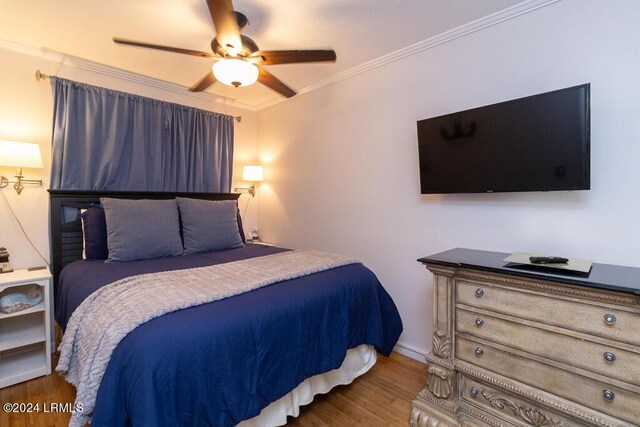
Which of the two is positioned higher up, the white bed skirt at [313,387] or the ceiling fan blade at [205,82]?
the ceiling fan blade at [205,82]

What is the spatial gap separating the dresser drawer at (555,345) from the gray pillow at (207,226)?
2.04 metres

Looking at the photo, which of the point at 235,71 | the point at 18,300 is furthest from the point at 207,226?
the point at 235,71

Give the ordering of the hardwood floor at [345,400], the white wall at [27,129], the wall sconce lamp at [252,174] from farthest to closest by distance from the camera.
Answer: the wall sconce lamp at [252,174] → the white wall at [27,129] → the hardwood floor at [345,400]

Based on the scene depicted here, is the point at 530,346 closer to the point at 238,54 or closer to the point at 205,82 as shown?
the point at 238,54

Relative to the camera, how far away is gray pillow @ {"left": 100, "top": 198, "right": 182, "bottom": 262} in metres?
2.29

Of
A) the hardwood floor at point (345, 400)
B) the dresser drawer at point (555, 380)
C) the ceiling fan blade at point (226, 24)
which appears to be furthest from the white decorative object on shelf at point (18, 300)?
the dresser drawer at point (555, 380)

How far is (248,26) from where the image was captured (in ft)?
7.08

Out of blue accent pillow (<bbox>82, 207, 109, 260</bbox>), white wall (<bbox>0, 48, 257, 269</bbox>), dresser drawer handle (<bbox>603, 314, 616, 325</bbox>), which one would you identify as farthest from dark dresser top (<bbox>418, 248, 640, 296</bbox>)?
white wall (<bbox>0, 48, 257, 269</bbox>)

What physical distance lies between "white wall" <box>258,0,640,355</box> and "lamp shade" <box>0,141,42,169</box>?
2.22 m

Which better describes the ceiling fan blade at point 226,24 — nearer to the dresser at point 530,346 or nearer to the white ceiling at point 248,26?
the white ceiling at point 248,26

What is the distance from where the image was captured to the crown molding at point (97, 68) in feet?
8.05

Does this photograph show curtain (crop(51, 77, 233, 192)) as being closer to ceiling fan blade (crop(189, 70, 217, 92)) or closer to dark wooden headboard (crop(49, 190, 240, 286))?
dark wooden headboard (crop(49, 190, 240, 286))

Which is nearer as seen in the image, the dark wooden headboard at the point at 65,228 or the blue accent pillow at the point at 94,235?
the blue accent pillow at the point at 94,235

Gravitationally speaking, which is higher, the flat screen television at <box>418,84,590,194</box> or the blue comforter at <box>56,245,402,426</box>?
the flat screen television at <box>418,84,590,194</box>
